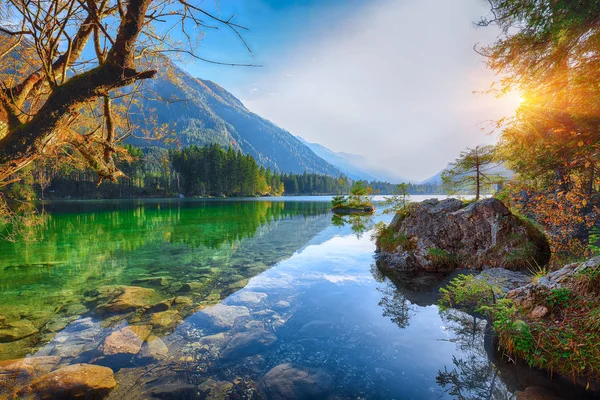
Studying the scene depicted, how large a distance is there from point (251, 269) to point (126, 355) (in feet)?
24.8

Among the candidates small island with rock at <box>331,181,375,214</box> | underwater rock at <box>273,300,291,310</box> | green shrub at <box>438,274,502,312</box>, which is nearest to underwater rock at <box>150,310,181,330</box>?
underwater rock at <box>273,300,291,310</box>

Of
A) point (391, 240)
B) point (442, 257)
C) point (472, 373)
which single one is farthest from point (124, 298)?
point (442, 257)

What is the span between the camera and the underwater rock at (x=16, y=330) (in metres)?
6.40

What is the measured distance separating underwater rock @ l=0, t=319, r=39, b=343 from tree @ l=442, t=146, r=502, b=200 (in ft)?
74.1

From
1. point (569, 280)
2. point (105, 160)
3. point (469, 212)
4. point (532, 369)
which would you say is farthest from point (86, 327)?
point (469, 212)

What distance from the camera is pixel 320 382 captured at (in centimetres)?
495

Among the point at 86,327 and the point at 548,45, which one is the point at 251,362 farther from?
the point at 548,45

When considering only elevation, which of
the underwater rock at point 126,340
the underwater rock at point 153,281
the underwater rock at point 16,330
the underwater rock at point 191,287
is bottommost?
the underwater rock at point 191,287

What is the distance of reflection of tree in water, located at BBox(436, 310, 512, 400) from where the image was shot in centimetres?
452

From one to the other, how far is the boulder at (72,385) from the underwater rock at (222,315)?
107 inches

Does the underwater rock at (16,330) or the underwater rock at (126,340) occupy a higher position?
the underwater rock at (126,340)

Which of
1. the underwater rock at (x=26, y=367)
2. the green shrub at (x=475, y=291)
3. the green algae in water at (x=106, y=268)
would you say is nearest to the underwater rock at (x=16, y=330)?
the green algae in water at (x=106, y=268)

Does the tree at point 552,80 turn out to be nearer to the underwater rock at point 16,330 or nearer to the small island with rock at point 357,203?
the underwater rock at point 16,330

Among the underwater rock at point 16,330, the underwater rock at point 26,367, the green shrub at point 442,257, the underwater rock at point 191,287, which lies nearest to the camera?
the underwater rock at point 26,367
